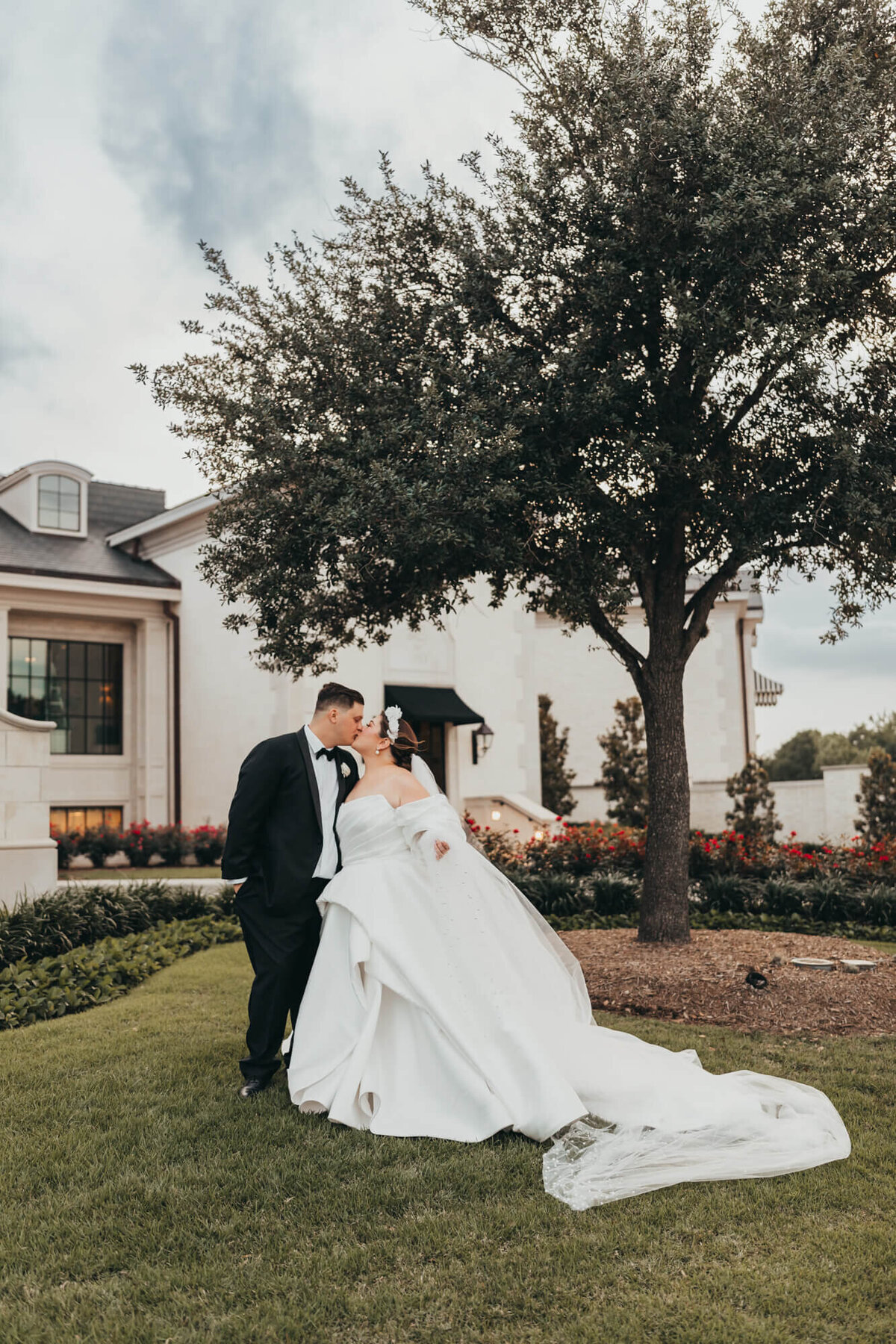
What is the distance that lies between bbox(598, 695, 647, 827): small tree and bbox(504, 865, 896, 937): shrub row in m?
8.37

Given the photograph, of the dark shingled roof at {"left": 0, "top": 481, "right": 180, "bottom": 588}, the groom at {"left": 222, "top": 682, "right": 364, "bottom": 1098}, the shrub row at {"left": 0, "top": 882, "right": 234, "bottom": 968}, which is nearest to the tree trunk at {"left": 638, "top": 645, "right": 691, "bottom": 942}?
the groom at {"left": 222, "top": 682, "right": 364, "bottom": 1098}

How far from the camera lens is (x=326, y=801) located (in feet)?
19.6

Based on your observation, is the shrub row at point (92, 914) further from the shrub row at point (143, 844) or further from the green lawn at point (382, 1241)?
the shrub row at point (143, 844)

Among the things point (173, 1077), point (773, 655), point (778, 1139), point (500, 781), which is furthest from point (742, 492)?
point (773, 655)

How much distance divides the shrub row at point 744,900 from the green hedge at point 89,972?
14.1ft

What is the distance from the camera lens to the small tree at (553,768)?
24.5 metres

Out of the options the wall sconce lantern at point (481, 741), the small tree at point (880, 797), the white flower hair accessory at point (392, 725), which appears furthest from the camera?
the wall sconce lantern at point (481, 741)

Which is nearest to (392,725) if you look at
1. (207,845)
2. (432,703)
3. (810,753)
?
(207,845)

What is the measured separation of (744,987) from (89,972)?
5707 mm

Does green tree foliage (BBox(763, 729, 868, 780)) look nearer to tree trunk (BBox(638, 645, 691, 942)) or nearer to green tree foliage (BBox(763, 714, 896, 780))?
green tree foliage (BBox(763, 714, 896, 780))

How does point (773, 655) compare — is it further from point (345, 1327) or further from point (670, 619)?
point (345, 1327)

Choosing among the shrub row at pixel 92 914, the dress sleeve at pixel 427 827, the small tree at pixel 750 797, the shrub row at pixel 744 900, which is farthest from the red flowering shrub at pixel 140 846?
the dress sleeve at pixel 427 827

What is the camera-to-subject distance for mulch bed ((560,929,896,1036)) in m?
7.54

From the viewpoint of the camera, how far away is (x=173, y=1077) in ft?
19.4
